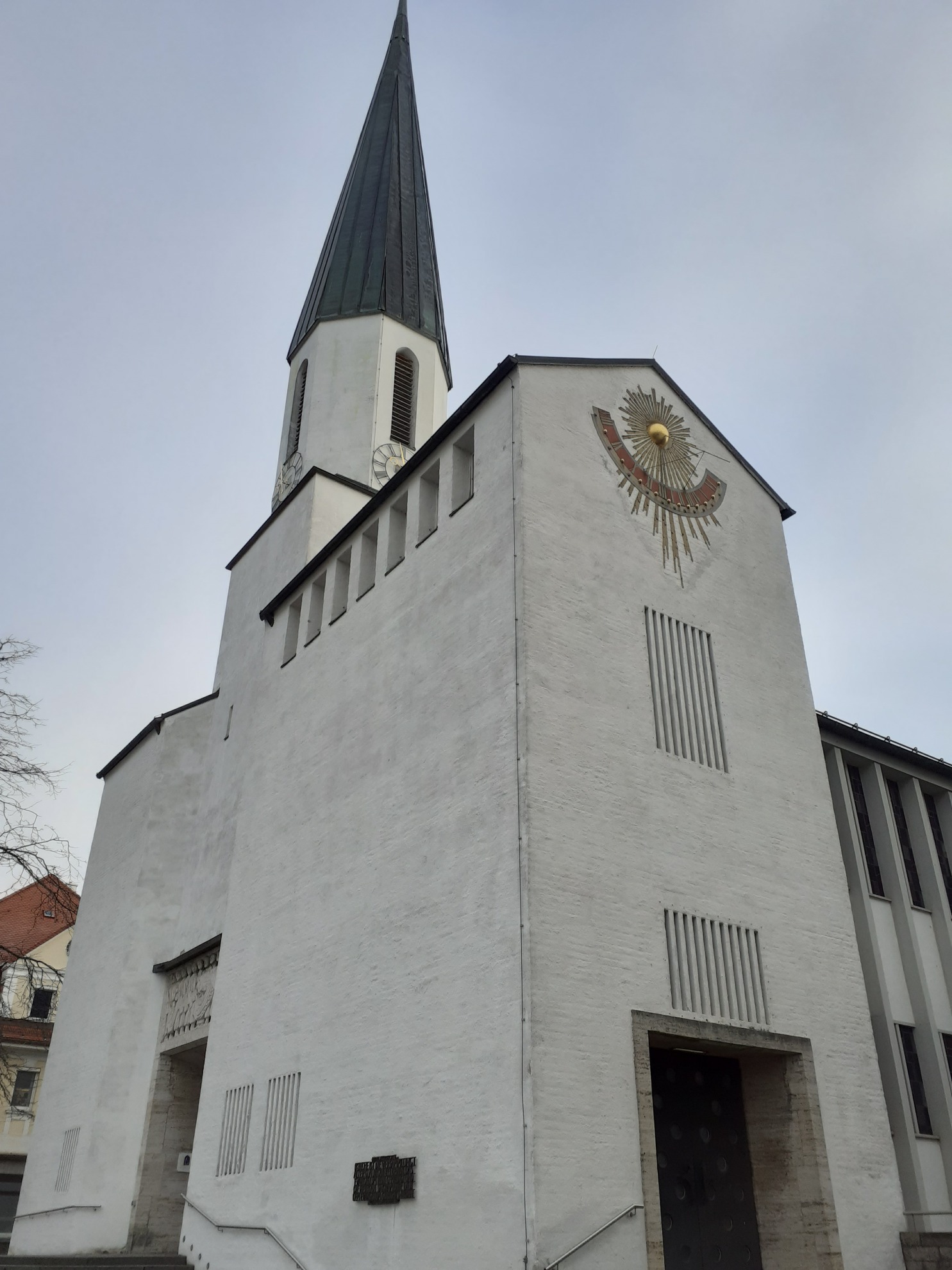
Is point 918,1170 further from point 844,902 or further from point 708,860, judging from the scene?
point 708,860

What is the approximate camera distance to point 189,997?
17.4 metres

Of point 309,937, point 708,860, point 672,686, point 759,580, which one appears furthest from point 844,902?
point 309,937

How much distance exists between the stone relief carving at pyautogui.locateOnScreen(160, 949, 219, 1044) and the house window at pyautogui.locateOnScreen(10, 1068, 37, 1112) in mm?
14657

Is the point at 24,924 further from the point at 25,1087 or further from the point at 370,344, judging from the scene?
the point at 370,344

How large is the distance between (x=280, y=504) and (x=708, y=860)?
42.9 feet

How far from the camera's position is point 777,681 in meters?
14.9

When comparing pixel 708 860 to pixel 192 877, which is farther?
pixel 192 877

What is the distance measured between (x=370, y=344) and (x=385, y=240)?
14.0 ft

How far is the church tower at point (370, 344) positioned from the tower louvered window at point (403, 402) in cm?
3

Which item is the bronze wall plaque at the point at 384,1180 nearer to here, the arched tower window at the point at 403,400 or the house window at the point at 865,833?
the house window at the point at 865,833

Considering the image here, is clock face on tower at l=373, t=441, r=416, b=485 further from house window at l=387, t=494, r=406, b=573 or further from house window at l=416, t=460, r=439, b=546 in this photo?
house window at l=416, t=460, r=439, b=546

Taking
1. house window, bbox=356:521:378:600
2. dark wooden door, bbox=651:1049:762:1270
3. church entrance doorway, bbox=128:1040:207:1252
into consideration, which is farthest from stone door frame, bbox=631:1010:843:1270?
church entrance doorway, bbox=128:1040:207:1252

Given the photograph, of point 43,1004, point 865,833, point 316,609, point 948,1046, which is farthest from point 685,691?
point 43,1004

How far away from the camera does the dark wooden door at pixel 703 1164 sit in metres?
11.3
